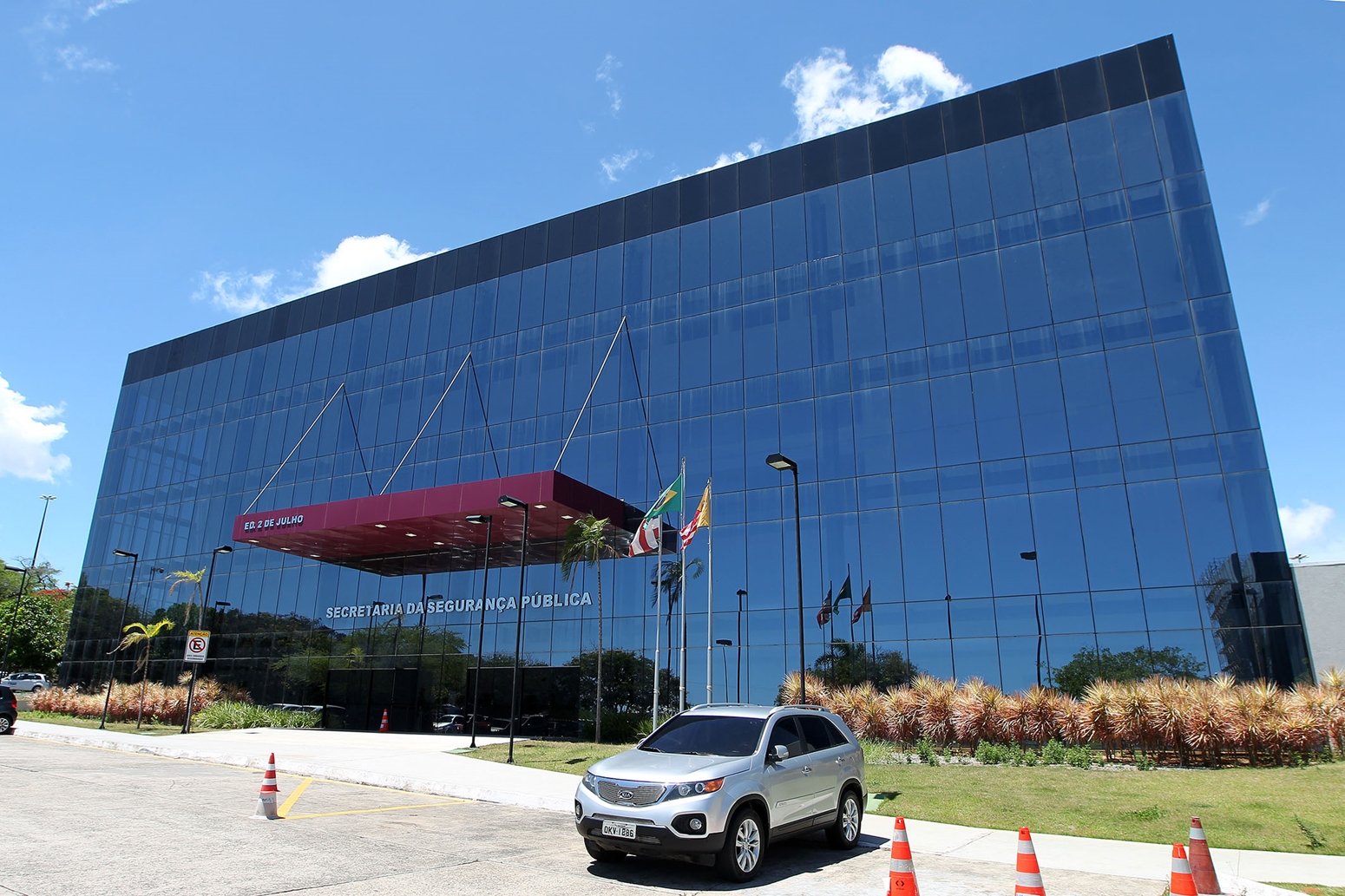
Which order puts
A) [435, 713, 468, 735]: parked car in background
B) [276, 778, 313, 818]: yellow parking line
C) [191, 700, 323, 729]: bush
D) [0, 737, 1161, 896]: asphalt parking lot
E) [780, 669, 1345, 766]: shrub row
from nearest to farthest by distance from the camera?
[0, 737, 1161, 896]: asphalt parking lot, [276, 778, 313, 818]: yellow parking line, [780, 669, 1345, 766]: shrub row, [191, 700, 323, 729]: bush, [435, 713, 468, 735]: parked car in background

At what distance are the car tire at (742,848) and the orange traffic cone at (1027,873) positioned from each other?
9.80 feet

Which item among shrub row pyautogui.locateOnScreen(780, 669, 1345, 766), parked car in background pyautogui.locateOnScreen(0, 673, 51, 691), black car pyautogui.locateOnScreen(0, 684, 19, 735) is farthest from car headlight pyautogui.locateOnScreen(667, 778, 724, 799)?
parked car in background pyautogui.locateOnScreen(0, 673, 51, 691)

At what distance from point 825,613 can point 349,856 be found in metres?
22.5

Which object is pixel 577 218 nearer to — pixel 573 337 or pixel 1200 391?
pixel 573 337

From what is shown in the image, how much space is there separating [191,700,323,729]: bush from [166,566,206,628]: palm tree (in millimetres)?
8080

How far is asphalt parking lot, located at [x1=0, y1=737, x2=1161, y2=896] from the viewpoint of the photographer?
8203 mm

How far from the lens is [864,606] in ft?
96.9

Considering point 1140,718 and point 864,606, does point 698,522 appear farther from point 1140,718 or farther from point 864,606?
point 1140,718

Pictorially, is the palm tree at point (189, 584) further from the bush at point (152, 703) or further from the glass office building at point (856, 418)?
the bush at point (152, 703)

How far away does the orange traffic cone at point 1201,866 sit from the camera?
8242 millimetres

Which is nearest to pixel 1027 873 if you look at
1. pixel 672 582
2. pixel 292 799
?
pixel 292 799

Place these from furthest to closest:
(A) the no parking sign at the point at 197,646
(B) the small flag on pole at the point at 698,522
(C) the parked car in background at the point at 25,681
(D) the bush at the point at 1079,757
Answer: (C) the parked car in background at the point at 25,681 → (A) the no parking sign at the point at 197,646 → (B) the small flag on pole at the point at 698,522 → (D) the bush at the point at 1079,757

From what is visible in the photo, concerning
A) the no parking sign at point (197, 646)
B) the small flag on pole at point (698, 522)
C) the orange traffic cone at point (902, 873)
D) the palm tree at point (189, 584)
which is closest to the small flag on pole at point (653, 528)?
the small flag on pole at point (698, 522)

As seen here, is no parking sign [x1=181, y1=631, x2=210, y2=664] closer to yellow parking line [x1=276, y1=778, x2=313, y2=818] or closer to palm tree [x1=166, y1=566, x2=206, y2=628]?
yellow parking line [x1=276, y1=778, x2=313, y2=818]
